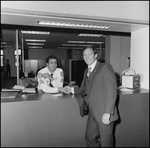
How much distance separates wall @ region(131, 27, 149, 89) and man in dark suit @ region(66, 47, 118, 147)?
990mm

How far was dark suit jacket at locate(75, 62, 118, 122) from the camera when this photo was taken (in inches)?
68.2

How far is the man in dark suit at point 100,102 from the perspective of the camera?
1.75 meters

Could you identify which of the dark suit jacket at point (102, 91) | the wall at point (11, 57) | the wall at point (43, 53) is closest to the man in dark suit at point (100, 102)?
the dark suit jacket at point (102, 91)

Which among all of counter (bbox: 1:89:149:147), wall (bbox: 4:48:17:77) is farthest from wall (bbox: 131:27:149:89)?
wall (bbox: 4:48:17:77)

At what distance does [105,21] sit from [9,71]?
13126 mm

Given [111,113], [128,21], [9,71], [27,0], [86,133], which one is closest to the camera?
[111,113]

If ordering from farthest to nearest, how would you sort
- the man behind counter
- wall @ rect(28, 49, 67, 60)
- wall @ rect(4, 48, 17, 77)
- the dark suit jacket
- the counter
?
wall @ rect(28, 49, 67, 60) → wall @ rect(4, 48, 17, 77) → the man behind counter → the counter → the dark suit jacket

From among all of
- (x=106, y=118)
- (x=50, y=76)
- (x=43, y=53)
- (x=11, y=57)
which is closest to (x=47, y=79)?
(x=50, y=76)

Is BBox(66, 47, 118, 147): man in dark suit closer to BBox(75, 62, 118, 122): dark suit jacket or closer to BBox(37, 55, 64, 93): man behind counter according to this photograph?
BBox(75, 62, 118, 122): dark suit jacket

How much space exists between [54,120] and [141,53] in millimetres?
1736

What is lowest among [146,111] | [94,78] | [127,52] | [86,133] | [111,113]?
[86,133]

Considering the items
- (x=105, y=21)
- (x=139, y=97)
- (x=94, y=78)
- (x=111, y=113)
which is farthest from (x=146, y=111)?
(x=105, y=21)

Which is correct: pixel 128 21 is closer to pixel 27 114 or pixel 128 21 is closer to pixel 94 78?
pixel 94 78

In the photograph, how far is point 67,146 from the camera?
6.83 ft
